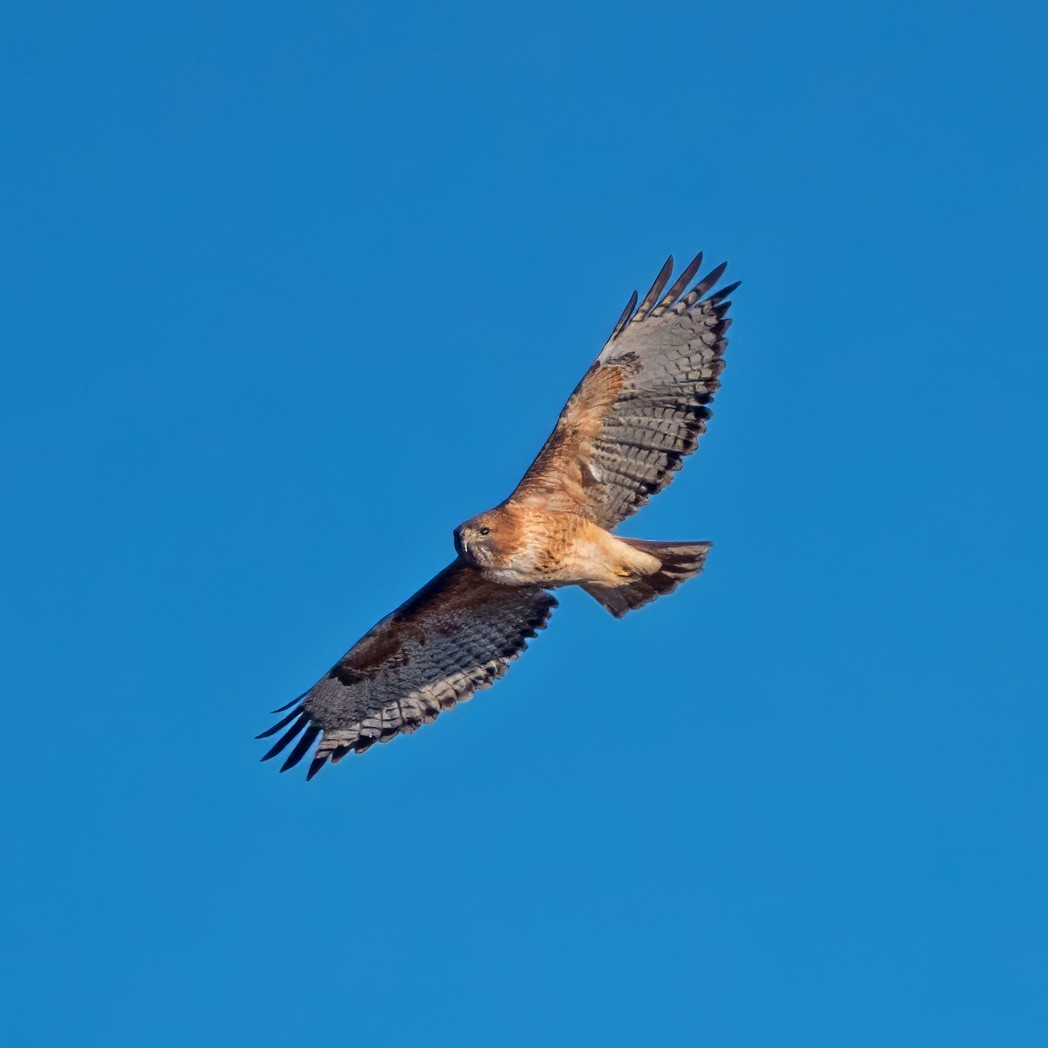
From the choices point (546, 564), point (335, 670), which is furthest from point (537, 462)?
point (335, 670)

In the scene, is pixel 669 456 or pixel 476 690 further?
pixel 476 690

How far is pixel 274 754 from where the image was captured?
1261 centimetres

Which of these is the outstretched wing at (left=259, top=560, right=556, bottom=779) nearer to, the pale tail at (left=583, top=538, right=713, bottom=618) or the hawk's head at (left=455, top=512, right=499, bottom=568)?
the pale tail at (left=583, top=538, right=713, bottom=618)

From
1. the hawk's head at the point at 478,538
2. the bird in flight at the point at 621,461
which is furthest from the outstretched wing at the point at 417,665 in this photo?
the hawk's head at the point at 478,538

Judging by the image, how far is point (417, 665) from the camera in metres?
12.4

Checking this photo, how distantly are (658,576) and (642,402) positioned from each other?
1.07 m

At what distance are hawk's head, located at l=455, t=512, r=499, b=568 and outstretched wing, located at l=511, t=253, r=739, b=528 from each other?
51cm

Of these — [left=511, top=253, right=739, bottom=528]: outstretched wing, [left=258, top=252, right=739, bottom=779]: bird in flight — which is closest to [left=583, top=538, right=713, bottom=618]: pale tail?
[left=258, top=252, right=739, bottom=779]: bird in flight

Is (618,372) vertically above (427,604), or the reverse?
(618,372)

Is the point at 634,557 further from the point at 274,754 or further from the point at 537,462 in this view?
the point at 274,754

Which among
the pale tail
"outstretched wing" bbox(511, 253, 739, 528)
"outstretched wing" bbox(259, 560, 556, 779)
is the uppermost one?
"outstretched wing" bbox(511, 253, 739, 528)

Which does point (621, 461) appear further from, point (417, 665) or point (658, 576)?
point (417, 665)

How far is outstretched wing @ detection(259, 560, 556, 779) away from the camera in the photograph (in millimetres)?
12094

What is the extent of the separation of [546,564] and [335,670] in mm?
2051
